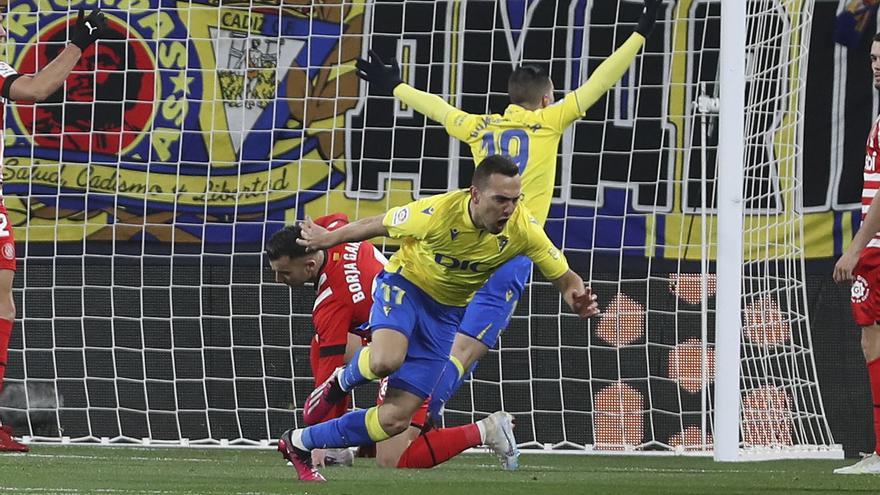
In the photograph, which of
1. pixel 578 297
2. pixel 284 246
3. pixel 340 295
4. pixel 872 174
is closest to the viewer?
pixel 578 297

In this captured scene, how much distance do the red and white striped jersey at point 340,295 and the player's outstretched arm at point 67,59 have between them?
1359 mm

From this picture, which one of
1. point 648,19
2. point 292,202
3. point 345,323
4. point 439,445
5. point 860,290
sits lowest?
point 439,445

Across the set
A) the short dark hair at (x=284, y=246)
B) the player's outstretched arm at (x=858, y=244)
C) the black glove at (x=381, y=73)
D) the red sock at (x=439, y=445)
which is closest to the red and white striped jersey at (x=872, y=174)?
the player's outstretched arm at (x=858, y=244)

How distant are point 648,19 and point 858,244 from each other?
5.31 feet

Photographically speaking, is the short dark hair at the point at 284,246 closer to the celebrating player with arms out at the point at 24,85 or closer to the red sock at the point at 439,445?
the red sock at the point at 439,445

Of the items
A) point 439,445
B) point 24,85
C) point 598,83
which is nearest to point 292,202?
point 24,85

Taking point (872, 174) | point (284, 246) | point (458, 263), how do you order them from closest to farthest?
point (458, 263), point (872, 174), point (284, 246)

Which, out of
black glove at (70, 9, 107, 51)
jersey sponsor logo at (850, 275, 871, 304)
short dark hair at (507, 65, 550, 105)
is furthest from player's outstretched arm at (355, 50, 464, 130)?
jersey sponsor logo at (850, 275, 871, 304)

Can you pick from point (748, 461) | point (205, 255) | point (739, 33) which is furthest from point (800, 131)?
point (205, 255)

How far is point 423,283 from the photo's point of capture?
641cm

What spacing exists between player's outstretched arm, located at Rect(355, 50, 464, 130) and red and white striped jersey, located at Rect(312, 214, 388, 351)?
0.68 m

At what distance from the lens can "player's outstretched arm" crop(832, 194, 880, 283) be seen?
21.2 ft

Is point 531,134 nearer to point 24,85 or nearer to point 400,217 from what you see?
point 400,217

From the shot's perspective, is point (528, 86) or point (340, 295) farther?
point (528, 86)
